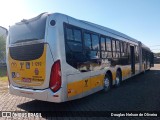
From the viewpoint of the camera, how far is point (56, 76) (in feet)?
19.6

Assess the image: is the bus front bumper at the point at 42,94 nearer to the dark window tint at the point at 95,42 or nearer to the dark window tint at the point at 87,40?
the dark window tint at the point at 87,40

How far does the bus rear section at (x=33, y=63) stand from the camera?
6.01 meters

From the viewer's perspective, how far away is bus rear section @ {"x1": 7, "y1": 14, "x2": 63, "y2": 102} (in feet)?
19.7

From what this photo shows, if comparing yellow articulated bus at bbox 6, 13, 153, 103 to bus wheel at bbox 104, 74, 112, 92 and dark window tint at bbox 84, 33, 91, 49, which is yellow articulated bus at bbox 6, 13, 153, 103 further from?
bus wheel at bbox 104, 74, 112, 92

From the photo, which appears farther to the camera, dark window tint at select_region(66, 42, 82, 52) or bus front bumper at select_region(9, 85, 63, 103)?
dark window tint at select_region(66, 42, 82, 52)

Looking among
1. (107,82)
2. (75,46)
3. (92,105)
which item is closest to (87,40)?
(75,46)

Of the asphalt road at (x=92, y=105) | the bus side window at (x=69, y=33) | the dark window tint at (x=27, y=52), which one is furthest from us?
the asphalt road at (x=92, y=105)

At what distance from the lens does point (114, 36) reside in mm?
10852

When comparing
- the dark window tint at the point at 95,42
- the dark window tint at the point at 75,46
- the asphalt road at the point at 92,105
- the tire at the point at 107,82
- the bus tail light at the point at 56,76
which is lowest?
the asphalt road at the point at 92,105

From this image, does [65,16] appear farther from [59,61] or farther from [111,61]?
[111,61]

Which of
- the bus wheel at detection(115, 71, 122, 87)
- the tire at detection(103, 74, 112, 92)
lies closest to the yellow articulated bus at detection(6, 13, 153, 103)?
the tire at detection(103, 74, 112, 92)

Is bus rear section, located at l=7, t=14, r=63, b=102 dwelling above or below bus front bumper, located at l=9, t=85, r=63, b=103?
above

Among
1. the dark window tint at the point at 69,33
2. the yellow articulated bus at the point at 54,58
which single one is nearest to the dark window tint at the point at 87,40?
the yellow articulated bus at the point at 54,58

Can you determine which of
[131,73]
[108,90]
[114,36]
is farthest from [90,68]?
[131,73]
